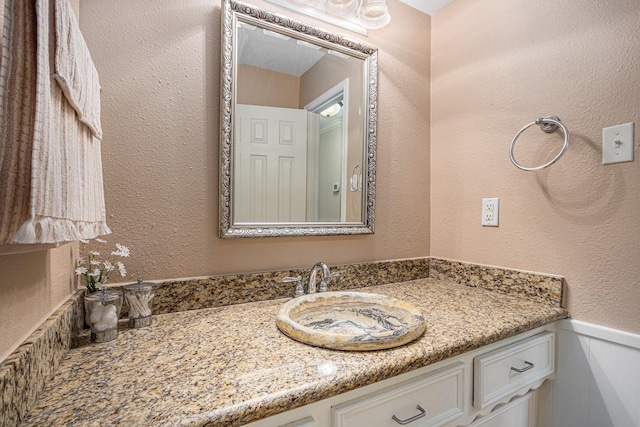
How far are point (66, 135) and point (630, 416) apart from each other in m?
1.56

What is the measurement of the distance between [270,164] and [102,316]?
0.67 meters

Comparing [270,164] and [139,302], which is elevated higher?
[270,164]

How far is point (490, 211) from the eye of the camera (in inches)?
49.4

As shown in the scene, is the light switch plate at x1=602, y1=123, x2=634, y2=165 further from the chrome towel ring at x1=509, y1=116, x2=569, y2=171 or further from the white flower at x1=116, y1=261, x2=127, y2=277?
the white flower at x1=116, y1=261, x2=127, y2=277

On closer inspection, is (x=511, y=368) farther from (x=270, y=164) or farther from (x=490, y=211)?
(x=270, y=164)

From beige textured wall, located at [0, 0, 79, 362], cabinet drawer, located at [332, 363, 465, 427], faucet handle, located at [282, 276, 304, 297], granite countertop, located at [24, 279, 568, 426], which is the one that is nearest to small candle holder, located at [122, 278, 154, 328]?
granite countertop, located at [24, 279, 568, 426]

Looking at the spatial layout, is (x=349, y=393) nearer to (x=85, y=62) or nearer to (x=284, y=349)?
(x=284, y=349)

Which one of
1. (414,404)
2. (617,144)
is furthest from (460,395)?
(617,144)

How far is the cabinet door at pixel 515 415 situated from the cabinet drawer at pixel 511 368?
79mm

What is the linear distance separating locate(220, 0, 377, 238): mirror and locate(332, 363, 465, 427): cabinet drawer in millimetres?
632

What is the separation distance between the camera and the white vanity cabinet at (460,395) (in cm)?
62

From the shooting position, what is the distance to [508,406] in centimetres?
96

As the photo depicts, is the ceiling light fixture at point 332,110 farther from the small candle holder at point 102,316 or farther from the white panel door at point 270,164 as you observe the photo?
the small candle holder at point 102,316

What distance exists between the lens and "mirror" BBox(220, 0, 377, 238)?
1.05 metres
